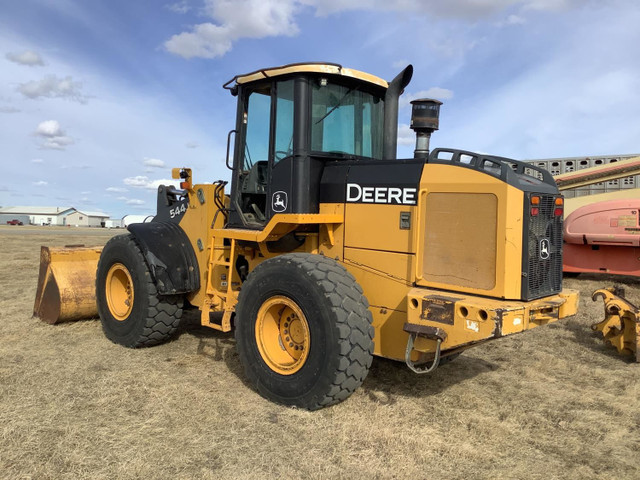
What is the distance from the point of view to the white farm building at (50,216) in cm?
9622

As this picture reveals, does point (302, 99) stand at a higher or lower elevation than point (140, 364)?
higher

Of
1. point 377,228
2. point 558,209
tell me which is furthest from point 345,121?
point 558,209

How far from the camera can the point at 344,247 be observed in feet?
15.8

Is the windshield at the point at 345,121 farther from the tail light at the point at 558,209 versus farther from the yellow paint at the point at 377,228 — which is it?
the tail light at the point at 558,209

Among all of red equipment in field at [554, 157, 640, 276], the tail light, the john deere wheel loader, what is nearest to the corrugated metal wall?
red equipment in field at [554, 157, 640, 276]

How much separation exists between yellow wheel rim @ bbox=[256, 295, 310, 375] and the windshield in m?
1.47

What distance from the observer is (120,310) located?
6.44 m

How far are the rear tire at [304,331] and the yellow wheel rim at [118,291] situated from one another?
7.68ft

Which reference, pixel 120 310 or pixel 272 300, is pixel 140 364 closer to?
pixel 120 310

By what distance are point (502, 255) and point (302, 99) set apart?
222 centimetres

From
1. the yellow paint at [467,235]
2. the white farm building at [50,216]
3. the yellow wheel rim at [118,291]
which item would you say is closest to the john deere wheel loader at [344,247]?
the yellow paint at [467,235]

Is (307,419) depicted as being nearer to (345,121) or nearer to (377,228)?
(377,228)

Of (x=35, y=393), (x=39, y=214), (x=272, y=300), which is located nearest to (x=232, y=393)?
(x=272, y=300)

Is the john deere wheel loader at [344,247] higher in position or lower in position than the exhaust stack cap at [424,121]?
lower
